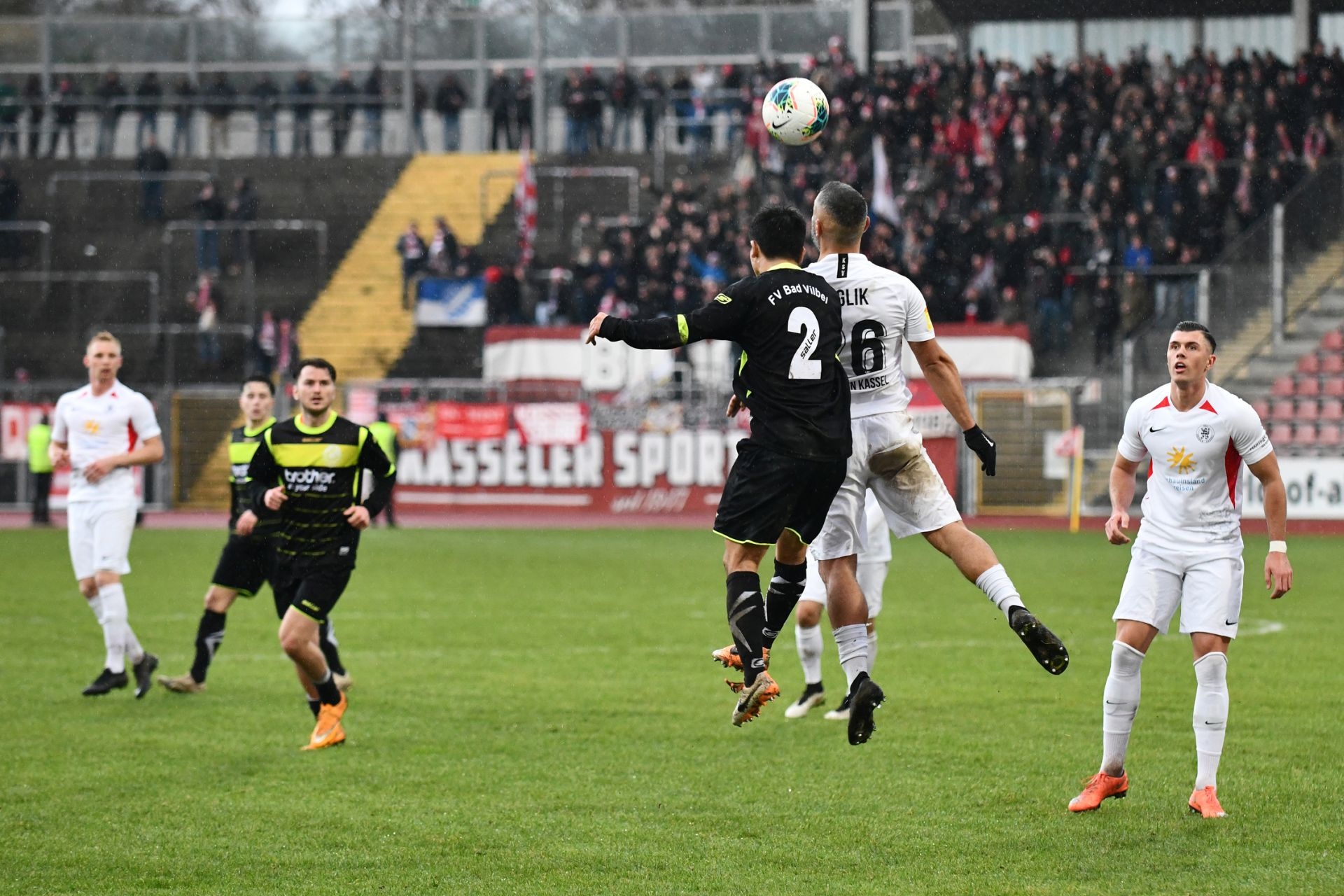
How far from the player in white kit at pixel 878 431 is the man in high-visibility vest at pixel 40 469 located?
20.6 m

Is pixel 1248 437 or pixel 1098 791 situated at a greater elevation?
pixel 1248 437

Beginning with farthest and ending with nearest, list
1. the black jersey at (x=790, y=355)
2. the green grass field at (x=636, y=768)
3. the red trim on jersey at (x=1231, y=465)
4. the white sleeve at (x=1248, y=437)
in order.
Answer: the red trim on jersey at (x=1231, y=465)
the white sleeve at (x=1248, y=437)
the black jersey at (x=790, y=355)
the green grass field at (x=636, y=768)

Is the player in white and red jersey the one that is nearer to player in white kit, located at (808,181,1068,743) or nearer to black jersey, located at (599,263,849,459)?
player in white kit, located at (808,181,1068,743)

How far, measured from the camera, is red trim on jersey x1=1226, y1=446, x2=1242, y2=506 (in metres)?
7.62

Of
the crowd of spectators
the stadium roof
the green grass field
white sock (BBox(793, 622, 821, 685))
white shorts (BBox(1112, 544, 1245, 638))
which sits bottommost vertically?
the green grass field

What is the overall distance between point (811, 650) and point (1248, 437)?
3.77 m

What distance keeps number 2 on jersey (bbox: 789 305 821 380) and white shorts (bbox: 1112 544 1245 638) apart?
5.75ft

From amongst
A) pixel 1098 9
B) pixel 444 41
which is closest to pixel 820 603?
pixel 1098 9

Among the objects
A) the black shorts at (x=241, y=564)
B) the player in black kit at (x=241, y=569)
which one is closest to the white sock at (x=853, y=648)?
the player in black kit at (x=241, y=569)

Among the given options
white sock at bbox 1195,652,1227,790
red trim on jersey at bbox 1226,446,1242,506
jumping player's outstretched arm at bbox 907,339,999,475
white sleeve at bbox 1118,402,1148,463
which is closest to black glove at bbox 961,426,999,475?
jumping player's outstretched arm at bbox 907,339,999,475

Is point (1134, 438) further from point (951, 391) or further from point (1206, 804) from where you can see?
point (1206, 804)

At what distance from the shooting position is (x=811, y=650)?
10.6 m

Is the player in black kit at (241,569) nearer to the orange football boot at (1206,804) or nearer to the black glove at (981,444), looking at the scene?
the black glove at (981,444)

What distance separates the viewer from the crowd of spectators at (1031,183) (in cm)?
2886
